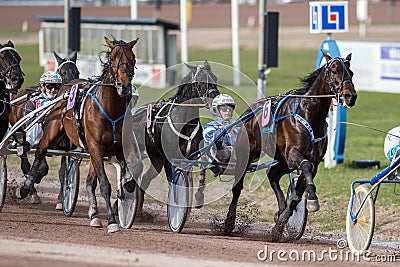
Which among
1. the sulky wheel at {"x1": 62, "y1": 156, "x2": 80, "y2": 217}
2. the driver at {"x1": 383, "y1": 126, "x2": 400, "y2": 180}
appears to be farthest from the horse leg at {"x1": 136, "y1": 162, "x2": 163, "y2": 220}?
the driver at {"x1": 383, "y1": 126, "x2": 400, "y2": 180}

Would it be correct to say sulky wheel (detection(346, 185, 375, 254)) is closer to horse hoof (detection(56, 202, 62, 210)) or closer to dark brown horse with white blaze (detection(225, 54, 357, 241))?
dark brown horse with white blaze (detection(225, 54, 357, 241))

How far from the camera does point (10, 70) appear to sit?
34.3 feet

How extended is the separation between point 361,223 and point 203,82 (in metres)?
2.58

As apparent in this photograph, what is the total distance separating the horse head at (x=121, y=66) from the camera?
345 inches

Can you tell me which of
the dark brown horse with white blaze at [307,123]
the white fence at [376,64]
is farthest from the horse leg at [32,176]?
the white fence at [376,64]

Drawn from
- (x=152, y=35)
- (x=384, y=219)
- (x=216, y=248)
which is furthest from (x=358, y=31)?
(x=216, y=248)

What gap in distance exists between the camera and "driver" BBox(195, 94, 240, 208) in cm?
954

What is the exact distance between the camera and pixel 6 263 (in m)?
6.66

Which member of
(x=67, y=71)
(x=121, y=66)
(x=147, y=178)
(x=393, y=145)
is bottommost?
(x=147, y=178)

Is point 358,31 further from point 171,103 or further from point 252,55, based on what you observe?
point 171,103

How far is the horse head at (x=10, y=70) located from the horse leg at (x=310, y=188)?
141 inches

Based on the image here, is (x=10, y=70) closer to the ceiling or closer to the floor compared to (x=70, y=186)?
closer to the ceiling

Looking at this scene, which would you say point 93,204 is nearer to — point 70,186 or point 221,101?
point 70,186

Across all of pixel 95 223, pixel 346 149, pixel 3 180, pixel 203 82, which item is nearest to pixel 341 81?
pixel 203 82
